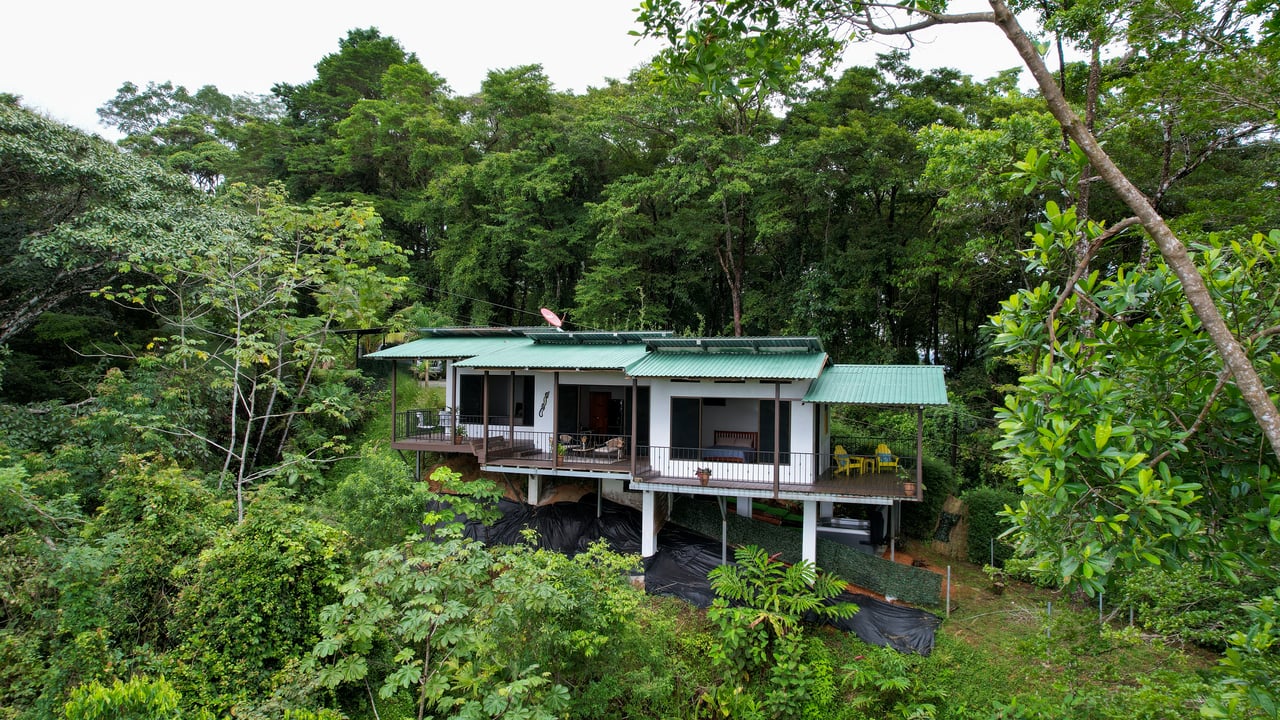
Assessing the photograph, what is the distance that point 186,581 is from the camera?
6379 millimetres

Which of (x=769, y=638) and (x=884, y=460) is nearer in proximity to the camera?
(x=769, y=638)

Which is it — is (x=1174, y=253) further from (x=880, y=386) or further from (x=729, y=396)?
(x=729, y=396)

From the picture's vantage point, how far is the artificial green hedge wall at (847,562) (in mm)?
9655

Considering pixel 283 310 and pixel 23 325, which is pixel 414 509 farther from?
pixel 23 325

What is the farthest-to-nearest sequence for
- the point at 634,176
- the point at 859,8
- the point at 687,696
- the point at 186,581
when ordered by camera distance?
1. the point at 634,176
2. the point at 687,696
3. the point at 186,581
4. the point at 859,8

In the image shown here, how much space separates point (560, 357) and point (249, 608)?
6.65 metres

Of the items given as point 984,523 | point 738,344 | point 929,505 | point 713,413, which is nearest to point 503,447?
point 713,413

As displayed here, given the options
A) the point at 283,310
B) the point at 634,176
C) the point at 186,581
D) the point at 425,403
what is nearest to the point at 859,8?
the point at 186,581

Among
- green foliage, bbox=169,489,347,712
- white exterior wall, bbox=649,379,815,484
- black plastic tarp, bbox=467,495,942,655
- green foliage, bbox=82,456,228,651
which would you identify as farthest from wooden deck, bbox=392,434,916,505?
green foliage, bbox=169,489,347,712

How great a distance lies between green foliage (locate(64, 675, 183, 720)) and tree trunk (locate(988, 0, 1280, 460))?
7548mm

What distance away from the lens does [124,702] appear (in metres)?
4.67

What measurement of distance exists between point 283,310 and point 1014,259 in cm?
1554

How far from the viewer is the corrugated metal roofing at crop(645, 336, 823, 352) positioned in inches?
413

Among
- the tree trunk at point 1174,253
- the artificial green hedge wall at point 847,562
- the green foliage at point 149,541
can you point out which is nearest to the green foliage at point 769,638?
the artificial green hedge wall at point 847,562
